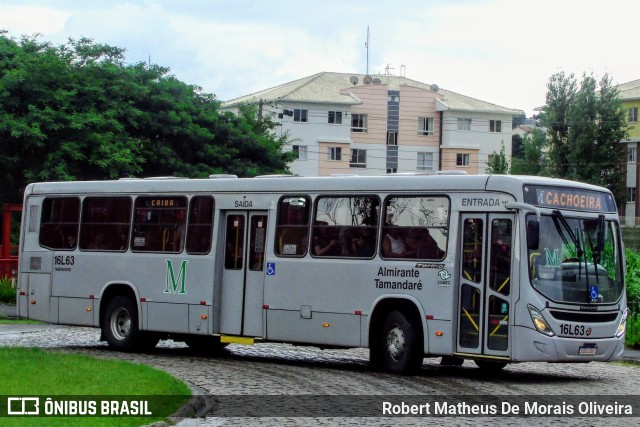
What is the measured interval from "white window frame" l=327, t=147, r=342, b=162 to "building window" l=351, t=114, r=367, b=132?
6.79ft

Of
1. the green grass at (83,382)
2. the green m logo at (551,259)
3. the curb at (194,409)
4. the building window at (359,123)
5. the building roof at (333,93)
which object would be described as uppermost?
the building roof at (333,93)

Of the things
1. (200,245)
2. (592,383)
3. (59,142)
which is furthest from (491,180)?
(59,142)

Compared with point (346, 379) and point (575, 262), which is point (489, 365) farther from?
point (346, 379)

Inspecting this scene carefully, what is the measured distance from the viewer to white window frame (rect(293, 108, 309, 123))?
99562mm

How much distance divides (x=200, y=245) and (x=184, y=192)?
1.10 metres

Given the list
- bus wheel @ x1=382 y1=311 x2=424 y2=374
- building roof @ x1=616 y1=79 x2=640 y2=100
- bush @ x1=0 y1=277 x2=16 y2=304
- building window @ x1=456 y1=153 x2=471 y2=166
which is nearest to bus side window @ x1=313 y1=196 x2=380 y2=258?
bus wheel @ x1=382 y1=311 x2=424 y2=374

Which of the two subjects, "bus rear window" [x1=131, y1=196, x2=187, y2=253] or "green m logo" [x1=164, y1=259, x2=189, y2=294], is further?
"bus rear window" [x1=131, y1=196, x2=187, y2=253]

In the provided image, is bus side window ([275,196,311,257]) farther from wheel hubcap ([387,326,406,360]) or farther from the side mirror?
the side mirror

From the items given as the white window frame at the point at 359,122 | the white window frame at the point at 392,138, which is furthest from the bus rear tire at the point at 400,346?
the white window frame at the point at 392,138

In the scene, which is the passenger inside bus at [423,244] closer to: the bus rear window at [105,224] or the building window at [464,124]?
the bus rear window at [105,224]

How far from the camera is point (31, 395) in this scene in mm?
14070

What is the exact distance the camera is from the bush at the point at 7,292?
37.4m

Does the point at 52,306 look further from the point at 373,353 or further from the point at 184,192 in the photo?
the point at 373,353

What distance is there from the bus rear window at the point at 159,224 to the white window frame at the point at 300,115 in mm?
76588
